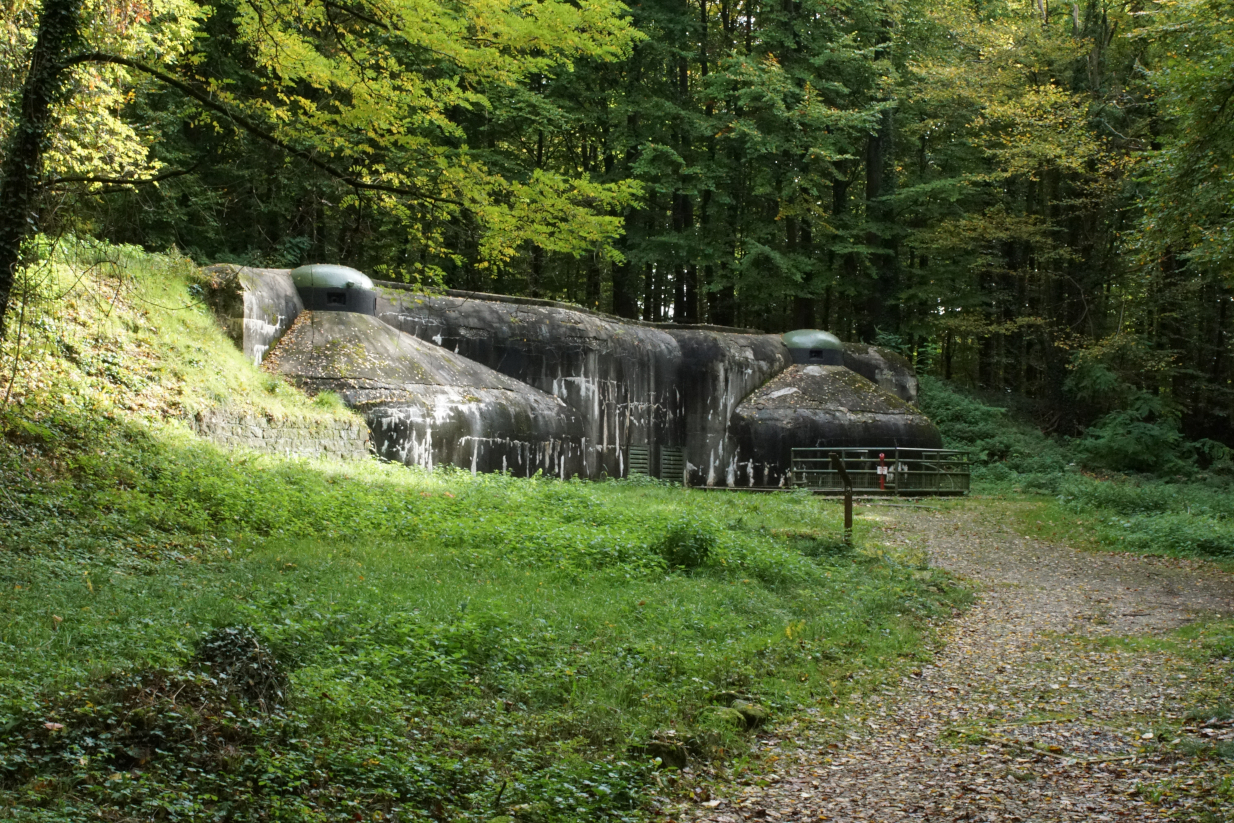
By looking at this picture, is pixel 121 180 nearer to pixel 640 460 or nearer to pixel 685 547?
pixel 685 547

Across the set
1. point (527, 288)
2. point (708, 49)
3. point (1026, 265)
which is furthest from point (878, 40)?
point (527, 288)

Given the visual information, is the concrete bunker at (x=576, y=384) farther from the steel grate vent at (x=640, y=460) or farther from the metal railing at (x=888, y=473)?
the metal railing at (x=888, y=473)

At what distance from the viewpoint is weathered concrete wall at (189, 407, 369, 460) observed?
44.2 feet

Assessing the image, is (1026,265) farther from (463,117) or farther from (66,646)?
(66,646)

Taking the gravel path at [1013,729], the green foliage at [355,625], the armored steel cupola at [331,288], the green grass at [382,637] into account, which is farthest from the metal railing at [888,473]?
the armored steel cupola at [331,288]

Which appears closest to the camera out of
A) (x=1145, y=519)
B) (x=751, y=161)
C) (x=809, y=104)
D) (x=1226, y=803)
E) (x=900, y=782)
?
(x=1226, y=803)

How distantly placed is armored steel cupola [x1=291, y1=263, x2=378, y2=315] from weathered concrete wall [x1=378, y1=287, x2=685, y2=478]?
0.74 metres

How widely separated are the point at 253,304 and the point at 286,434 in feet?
11.5

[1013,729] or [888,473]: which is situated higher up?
[888,473]

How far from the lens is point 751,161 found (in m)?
31.7

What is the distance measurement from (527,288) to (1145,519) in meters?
21.4

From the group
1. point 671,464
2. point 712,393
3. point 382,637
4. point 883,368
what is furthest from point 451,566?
point 883,368

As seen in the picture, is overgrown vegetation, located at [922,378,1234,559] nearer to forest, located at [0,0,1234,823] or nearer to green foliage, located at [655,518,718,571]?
forest, located at [0,0,1234,823]

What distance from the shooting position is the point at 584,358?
21766mm
